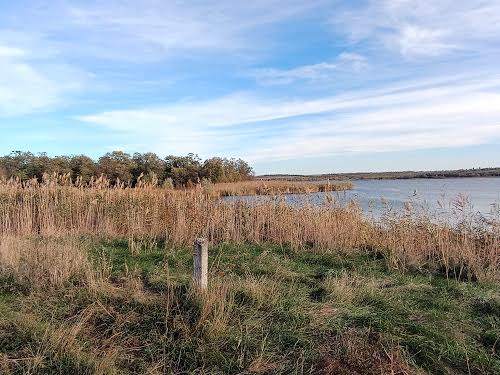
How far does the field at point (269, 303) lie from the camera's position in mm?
3523

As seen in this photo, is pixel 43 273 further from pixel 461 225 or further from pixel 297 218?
pixel 461 225

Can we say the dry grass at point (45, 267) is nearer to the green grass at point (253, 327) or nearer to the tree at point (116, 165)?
the green grass at point (253, 327)

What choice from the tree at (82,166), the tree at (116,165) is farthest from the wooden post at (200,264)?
the tree at (82,166)

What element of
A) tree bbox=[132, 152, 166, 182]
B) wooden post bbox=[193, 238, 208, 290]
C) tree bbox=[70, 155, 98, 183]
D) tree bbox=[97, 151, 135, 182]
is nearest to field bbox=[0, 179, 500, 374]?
wooden post bbox=[193, 238, 208, 290]

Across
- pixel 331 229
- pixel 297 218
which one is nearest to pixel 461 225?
pixel 331 229

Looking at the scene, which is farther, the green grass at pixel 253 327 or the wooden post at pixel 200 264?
the wooden post at pixel 200 264

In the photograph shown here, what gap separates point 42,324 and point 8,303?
989 millimetres

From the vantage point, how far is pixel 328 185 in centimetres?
944

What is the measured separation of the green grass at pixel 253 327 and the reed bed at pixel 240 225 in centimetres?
132

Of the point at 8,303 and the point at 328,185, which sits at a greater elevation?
the point at 328,185

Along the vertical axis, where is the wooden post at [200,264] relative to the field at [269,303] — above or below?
above

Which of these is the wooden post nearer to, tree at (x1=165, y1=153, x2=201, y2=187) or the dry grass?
the dry grass

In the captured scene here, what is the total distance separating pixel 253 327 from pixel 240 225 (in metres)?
5.15

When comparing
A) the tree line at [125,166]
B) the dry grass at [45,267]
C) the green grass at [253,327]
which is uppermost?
the tree line at [125,166]
